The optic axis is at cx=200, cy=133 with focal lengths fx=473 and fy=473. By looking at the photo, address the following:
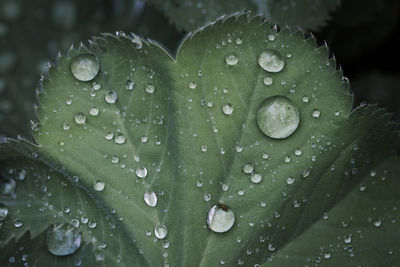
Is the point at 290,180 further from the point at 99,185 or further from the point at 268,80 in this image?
the point at 99,185

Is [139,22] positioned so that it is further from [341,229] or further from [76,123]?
[341,229]

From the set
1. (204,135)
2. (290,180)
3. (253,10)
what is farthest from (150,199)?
(253,10)

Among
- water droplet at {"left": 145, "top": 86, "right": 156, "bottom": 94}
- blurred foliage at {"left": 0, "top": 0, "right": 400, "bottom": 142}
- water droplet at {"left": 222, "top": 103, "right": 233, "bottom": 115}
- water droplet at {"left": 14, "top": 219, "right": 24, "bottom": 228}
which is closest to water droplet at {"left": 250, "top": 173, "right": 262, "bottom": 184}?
water droplet at {"left": 222, "top": 103, "right": 233, "bottom": 115}

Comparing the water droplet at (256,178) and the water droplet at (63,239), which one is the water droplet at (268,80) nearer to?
the water droplet at (256,178)

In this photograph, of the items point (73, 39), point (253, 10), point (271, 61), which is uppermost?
point (73, 39)

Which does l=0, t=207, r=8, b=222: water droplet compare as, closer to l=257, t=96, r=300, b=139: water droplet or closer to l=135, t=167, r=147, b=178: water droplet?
l=135, t=167, r=147, b=178: water droplet

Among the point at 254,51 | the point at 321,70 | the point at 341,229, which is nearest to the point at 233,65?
the point at 254,51

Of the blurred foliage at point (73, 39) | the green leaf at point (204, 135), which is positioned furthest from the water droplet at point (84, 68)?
the blurred foliage at point (73, 39)
